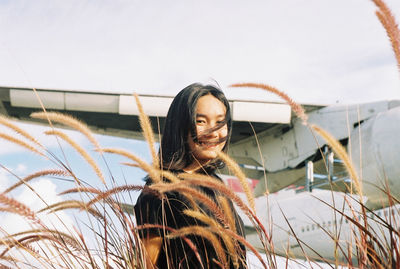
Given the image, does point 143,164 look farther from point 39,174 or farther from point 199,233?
point 39,174

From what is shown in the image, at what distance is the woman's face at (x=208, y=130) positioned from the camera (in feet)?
6.09

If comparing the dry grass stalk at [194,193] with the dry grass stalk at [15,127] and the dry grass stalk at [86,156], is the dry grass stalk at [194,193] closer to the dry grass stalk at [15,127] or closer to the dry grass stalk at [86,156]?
the dry grass stalk at [86,156]

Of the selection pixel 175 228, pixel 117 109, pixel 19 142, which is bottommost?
pixel 175 228

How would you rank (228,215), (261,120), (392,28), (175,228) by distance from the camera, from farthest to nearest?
(261,120) < (175,228) < (228,215) < (392,28)

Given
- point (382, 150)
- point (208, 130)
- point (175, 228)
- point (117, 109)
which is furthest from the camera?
point (117, 109)

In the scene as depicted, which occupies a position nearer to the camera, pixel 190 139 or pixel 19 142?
pixel 19 142

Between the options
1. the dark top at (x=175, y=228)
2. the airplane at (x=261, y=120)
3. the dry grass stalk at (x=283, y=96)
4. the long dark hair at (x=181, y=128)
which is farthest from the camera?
the airplane at (x=261, y=120)

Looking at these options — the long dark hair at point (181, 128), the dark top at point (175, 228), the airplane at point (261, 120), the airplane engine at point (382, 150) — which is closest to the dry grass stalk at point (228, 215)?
the dark top at point (175, 228)

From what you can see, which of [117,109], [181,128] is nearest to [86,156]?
[181,128]

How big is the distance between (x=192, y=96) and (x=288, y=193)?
798 inches

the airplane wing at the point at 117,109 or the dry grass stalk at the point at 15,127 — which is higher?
Answer: the airplane wing at the point at 117,109

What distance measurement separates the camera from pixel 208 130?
180cm

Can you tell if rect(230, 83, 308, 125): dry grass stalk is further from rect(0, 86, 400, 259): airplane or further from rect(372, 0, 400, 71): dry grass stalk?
rect(0, 86, 400, 259): airplane

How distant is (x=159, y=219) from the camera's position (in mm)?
1584
